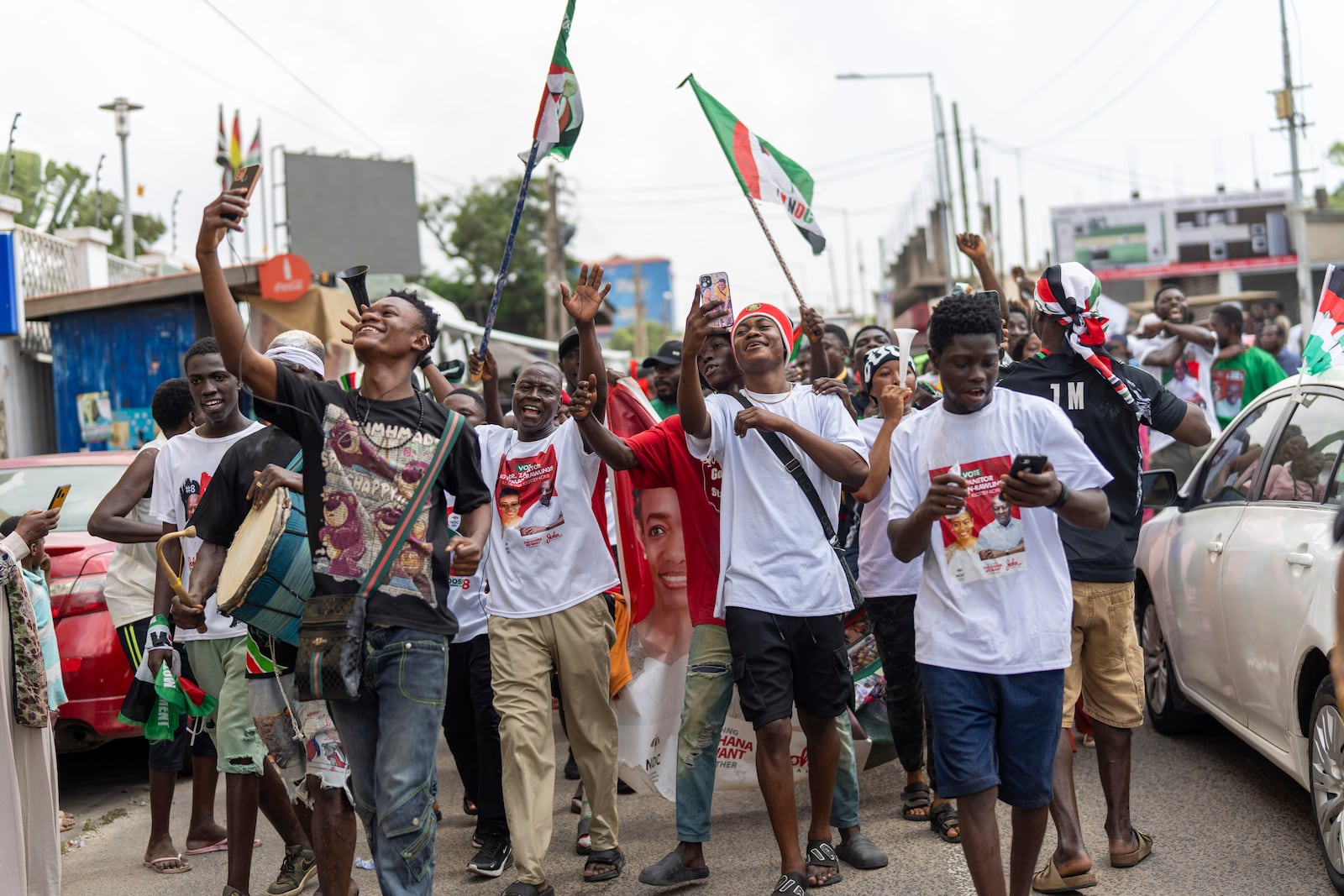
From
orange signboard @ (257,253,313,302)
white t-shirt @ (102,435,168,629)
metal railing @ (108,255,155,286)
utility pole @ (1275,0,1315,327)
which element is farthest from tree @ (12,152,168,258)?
utility pole @ (1275,0,1315,327)

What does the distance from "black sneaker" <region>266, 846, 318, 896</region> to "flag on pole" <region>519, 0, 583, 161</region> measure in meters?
2.97

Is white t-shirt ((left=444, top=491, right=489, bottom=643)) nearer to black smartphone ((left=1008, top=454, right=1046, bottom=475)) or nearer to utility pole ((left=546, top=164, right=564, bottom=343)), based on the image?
black smartphone ((left=1008, top=454, right=1046, bottom=475))

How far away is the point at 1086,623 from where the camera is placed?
502cm

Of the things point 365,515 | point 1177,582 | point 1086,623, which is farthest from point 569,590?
point 1177,582

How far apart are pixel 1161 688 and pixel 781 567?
2.92 meters

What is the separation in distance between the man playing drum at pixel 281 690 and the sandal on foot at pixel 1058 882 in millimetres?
2428

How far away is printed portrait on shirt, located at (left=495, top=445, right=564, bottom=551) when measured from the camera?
5.39 metres

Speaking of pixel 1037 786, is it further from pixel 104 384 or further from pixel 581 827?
pixel 104 384

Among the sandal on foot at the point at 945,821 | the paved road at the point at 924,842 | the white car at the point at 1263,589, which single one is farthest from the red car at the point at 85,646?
the white car at the point at 1263,589

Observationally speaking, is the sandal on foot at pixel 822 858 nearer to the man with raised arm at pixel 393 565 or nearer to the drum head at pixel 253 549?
the man with raised arm at pixel 393 565

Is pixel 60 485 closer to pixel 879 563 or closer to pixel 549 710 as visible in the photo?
pixel 549 710

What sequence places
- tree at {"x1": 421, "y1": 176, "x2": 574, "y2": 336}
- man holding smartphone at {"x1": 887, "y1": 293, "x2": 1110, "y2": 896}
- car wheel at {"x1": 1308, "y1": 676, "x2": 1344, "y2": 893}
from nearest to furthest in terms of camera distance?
man holding smartphone at {"x1": 887, "y1": 293, "x2": 1110, "y2": 896} < car wheel at {"x1": 1308, "y1": 676, "x2": 1344, "y2": 893} < tree at {"x1": 421, "y1": 176, "x2": 574, "y2": 336}

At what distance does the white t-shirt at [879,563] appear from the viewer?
587 centimetres

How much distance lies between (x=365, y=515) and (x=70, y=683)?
11.6 ft
